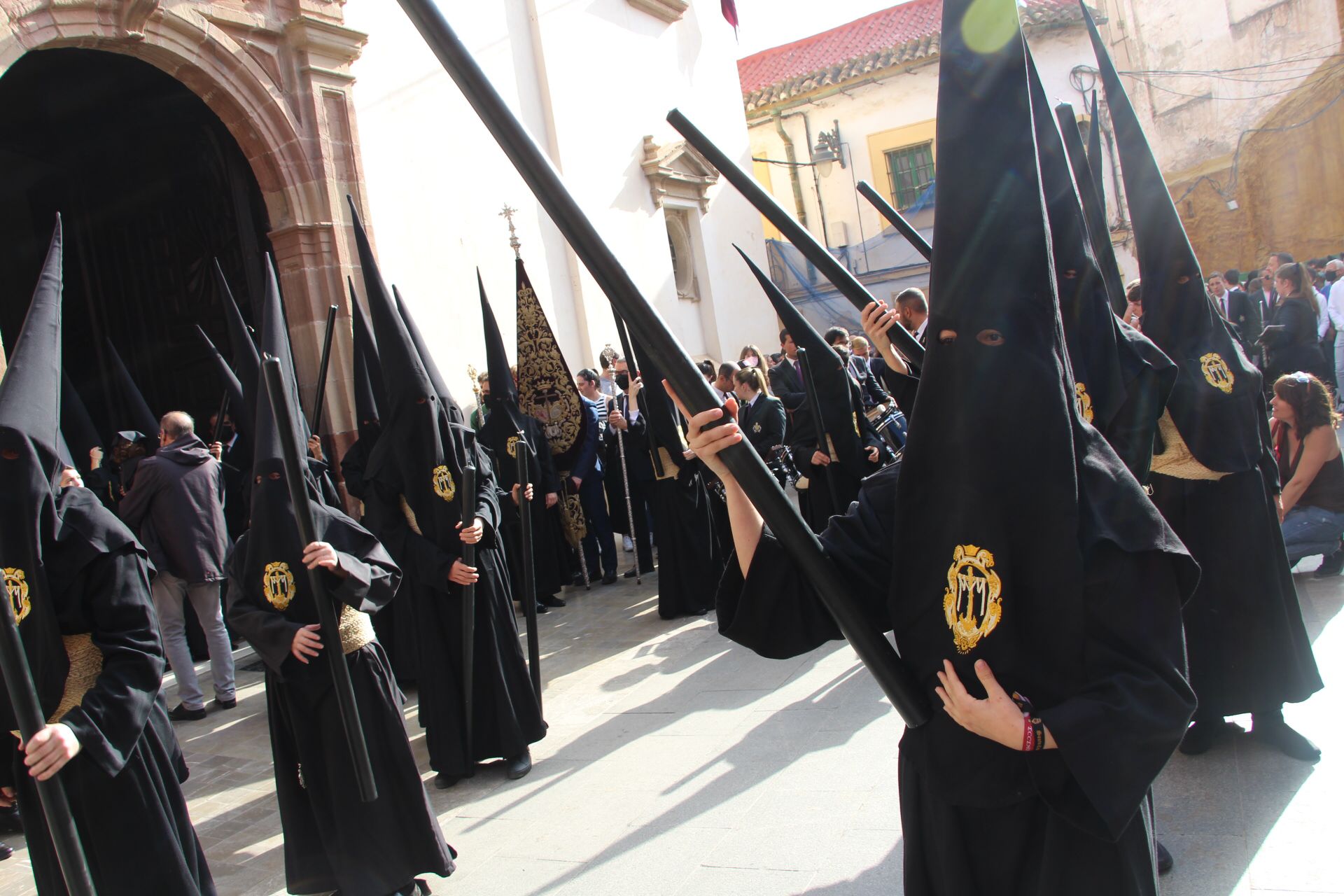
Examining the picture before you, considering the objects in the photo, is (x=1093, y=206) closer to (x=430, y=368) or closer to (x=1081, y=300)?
(x=1081, y=300)

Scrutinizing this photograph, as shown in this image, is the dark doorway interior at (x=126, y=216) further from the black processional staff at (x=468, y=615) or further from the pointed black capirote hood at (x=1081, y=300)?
the pointed black capirote hood at (x=1081, y=300)

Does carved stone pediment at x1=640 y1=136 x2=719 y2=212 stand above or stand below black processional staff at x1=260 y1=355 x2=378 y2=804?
above

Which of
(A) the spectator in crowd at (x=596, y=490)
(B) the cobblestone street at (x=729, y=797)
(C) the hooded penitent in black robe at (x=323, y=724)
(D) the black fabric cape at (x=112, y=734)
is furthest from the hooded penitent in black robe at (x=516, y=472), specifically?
(D) the black fabric cape at (x=112, y=734)

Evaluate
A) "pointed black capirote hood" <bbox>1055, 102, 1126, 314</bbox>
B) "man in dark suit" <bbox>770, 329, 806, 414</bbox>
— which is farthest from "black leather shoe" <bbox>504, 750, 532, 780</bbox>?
"man in dark suit" <bbox>770, 329, 806, 414</bbox>

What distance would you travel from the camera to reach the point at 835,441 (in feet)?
25.0

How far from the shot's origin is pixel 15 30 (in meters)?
7.86

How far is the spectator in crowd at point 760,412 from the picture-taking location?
8227 millimetres

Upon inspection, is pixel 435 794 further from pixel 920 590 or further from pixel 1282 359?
pixel 1282 359

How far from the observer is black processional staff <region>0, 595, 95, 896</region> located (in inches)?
104

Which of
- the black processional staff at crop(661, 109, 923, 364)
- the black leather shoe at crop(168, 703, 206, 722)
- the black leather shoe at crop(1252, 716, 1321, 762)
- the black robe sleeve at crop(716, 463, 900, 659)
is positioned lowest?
the black leather shoe at crop(1252, 716, 1321, 762)

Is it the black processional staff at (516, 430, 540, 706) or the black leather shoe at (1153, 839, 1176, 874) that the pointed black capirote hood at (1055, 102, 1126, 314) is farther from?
the black processional staff at (516, 430, 540, 706)

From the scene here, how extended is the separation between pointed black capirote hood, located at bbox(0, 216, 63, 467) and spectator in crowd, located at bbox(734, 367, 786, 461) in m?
5.33

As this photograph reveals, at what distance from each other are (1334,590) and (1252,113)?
69.5 feet

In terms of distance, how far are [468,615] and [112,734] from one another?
1978 millimetres
